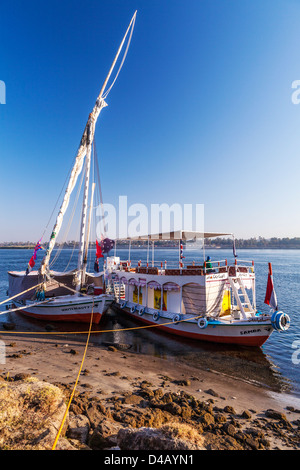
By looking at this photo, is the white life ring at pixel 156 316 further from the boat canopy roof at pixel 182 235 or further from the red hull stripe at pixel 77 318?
the boat canopy roof at pixel 182 235

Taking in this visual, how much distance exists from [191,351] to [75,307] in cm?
1057

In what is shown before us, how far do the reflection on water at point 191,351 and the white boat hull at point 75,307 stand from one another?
0.68 m

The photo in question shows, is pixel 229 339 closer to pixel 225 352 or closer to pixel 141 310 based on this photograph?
pixel 225 352

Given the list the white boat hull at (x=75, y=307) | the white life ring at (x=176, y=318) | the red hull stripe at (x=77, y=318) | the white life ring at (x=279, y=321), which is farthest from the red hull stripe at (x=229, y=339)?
the red hull stripe at (x=77, y=318)

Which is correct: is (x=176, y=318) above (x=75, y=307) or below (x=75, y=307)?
below

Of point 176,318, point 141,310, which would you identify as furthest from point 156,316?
point 176,318

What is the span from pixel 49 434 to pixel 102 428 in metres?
1.51

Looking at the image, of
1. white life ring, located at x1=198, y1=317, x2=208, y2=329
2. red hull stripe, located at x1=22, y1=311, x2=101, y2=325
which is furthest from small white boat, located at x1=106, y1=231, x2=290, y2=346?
red hull stripe, located at x1=22, y1=311, x2=101, y2=325

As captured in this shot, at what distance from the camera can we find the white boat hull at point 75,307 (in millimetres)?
20484

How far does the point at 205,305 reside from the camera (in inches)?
673

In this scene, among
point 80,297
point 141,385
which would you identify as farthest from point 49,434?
point 80,297

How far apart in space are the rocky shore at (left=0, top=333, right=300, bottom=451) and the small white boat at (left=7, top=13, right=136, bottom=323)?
227 inches
